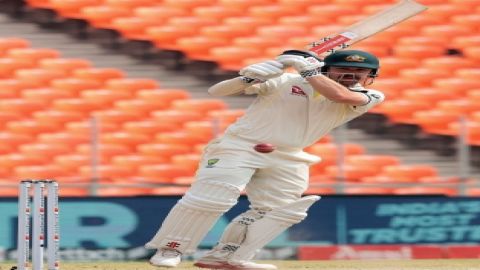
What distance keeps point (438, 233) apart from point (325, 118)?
3.16 meters

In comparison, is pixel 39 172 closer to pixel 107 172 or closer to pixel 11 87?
pixel 107 172

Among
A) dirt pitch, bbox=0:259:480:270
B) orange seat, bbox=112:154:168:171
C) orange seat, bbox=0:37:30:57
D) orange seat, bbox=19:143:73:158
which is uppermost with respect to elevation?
orange seat, bbox=0:37:30:57

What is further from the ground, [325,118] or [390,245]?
[325,118]

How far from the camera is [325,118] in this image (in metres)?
6.50

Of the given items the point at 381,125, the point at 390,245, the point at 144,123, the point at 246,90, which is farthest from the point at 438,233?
the point at 246,90

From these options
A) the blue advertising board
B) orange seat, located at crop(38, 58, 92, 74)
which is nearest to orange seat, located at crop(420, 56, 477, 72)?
the blue advertising board

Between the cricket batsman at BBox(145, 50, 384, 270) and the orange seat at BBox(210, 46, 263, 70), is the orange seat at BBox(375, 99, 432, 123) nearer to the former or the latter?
the orange seat at BBox(210, 46, 263, 70)

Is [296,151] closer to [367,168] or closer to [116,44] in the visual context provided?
[367,168]

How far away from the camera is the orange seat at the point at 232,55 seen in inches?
449

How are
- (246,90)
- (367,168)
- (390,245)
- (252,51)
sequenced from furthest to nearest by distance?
(252,51), (367,168), (390,245), (246,90)

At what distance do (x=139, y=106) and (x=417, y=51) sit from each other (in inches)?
105

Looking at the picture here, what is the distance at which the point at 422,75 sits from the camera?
37.2ft

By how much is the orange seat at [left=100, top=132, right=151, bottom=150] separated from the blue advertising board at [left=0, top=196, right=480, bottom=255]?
2.42ft

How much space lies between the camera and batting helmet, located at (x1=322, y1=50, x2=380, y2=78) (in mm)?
6410
